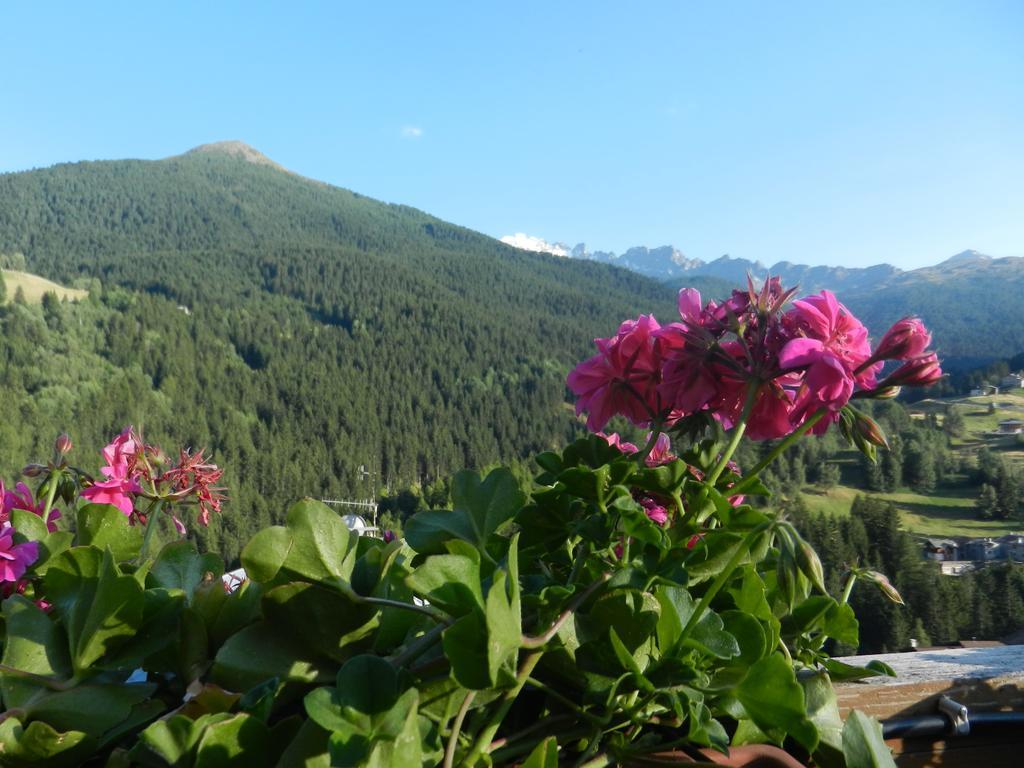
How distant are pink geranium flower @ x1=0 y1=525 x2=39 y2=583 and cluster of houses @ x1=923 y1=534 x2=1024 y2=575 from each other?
36828 millimetres

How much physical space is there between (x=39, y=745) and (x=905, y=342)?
706 millimetres

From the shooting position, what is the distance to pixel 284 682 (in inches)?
18.1

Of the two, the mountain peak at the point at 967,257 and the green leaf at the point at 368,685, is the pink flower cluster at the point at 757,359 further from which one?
the mountain peak at the point at 967,257

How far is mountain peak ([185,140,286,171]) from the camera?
136 metres

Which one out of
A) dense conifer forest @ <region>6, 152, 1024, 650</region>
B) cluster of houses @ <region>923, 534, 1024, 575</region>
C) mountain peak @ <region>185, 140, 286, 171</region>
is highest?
mountain peak @ <region>185, 140, 286, 171</region>

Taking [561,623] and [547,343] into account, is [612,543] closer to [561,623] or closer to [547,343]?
[561,623]

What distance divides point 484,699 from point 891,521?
34367mm

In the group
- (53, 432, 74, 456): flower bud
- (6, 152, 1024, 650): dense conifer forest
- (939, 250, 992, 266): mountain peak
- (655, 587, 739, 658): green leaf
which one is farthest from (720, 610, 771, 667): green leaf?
(939, 250, 992, 266): mountain peak

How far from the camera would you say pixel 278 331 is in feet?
235

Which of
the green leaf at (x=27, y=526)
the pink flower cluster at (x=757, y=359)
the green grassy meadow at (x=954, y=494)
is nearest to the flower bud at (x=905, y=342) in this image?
the pink flower cluster at (x=757, y=359)

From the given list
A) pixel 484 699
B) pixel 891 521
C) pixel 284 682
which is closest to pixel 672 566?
pixel 484 699

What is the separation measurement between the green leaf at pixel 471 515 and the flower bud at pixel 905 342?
0.35 m

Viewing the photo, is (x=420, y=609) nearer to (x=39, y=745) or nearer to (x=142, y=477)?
(x=39, y=745)

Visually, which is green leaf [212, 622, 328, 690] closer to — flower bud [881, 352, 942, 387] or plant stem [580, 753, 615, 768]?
plant stem [580, 753, 615, 768]
